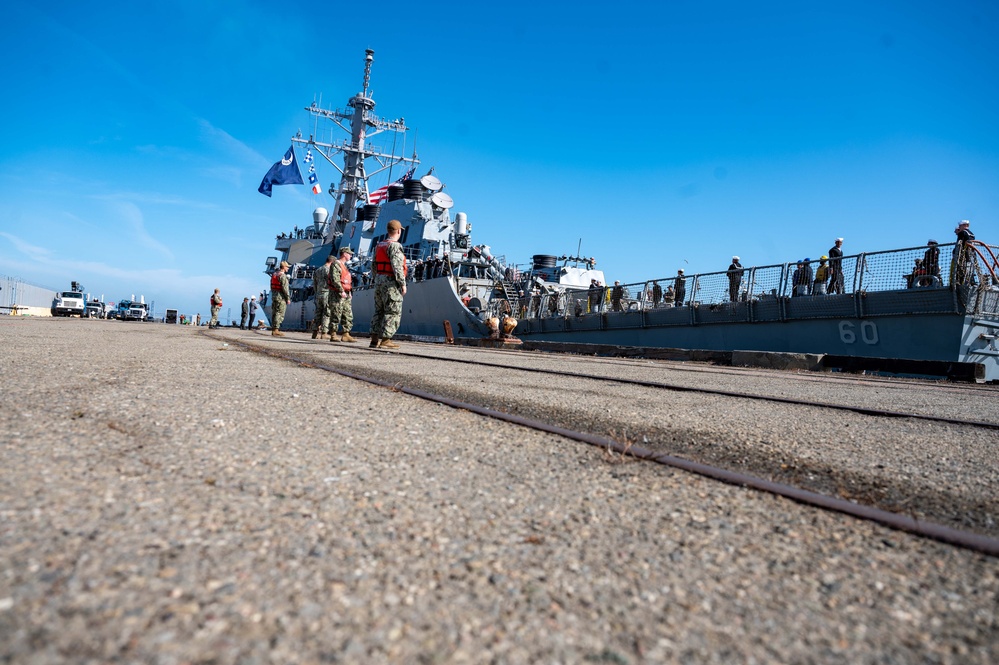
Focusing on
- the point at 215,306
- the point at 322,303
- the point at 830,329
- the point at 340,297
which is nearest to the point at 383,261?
the point at 340,297

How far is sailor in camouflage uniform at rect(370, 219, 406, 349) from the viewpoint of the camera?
34.8 feet

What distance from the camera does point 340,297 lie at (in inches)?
543

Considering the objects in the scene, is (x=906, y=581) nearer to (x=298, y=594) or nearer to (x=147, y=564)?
(x=298, y=594)

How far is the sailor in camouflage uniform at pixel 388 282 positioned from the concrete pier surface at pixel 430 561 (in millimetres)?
8213

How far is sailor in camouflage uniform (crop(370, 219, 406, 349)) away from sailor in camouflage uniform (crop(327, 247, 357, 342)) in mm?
2511

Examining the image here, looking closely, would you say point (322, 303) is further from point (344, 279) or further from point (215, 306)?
point (215, 306)

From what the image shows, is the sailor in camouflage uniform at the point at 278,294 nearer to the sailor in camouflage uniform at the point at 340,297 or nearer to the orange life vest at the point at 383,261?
the sailor in camouflage uniform at the point at 340,297

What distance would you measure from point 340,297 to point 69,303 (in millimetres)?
36837

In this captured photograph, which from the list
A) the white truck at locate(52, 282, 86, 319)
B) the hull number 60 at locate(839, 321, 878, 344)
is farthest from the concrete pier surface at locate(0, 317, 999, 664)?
the white truck at locate(52, 282, 86, 319)

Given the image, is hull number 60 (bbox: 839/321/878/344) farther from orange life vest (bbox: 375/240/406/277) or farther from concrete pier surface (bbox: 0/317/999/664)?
concrete pier surface (bbox: 0/317/999/664)

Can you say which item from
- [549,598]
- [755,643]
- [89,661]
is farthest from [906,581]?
[89,661]

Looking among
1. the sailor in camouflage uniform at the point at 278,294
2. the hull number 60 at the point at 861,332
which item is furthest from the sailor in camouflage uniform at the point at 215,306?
the hull number 60 at the point at 861,332

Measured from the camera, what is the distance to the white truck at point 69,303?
39.8 meters

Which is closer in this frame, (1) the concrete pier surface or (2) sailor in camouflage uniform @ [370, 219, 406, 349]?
(1) the concrete pier surface
